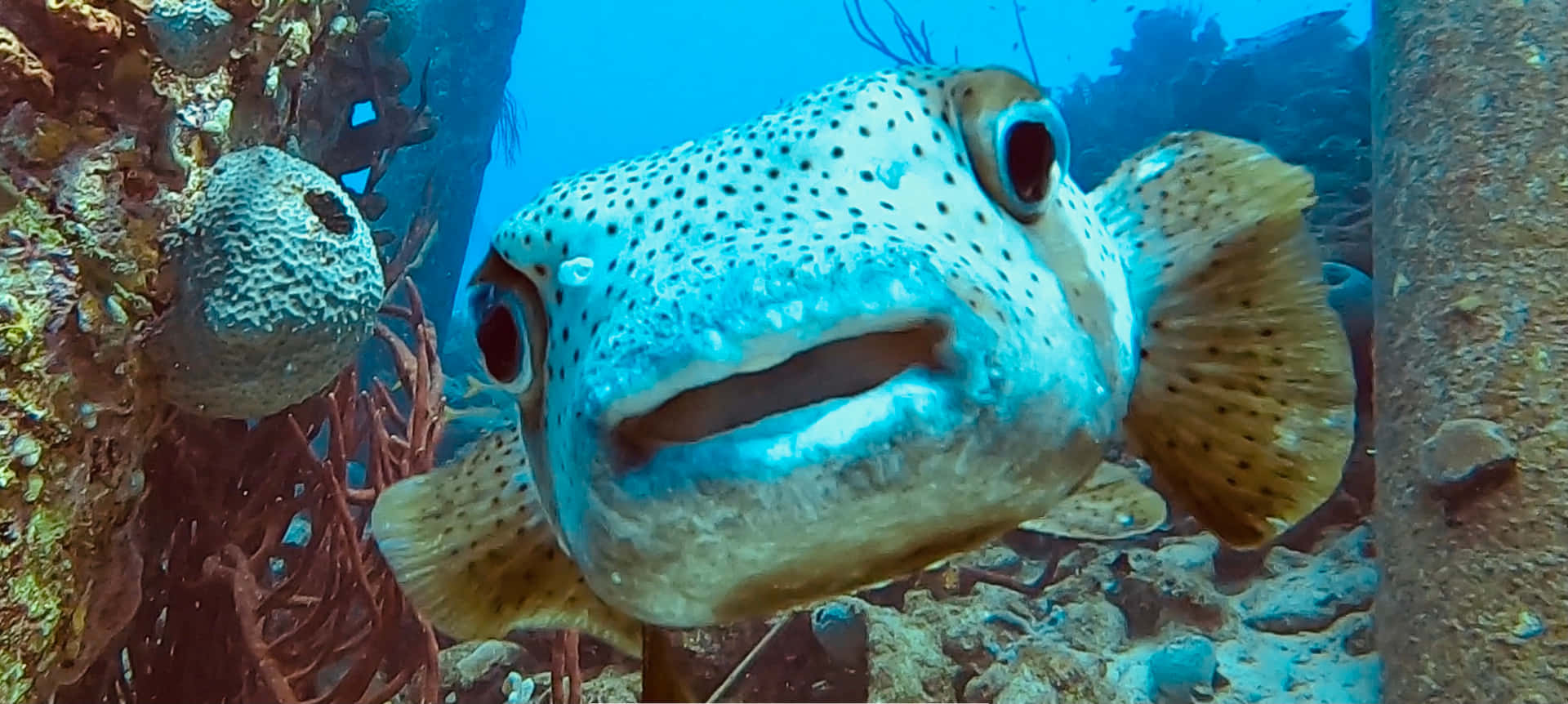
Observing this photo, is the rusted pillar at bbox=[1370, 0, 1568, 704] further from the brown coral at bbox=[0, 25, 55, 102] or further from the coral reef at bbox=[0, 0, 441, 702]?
the brown coral at bbox=[0, 25, 55, 102]

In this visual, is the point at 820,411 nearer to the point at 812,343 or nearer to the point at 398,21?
the point at 812,343

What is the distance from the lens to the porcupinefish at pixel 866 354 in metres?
1.01

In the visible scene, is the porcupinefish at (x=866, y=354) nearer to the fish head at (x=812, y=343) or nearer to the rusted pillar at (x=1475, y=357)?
the fish head at (x=812, y=343)

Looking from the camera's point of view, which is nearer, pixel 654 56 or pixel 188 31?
pixel 188 31

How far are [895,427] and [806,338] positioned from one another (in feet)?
0.42

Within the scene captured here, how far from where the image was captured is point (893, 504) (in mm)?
1055

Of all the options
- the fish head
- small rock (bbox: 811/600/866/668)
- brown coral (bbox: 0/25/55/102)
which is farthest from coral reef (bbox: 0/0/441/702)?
the fish head

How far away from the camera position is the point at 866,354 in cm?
104

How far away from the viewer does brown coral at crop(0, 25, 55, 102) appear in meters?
2.56

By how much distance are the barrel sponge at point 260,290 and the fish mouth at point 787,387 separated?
7.38ft

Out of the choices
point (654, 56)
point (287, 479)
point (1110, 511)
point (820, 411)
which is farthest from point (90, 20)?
point (654, 56)

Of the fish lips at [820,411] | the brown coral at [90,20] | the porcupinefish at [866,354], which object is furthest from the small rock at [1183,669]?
the brown coral at [90,20]

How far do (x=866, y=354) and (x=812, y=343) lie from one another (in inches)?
3.0

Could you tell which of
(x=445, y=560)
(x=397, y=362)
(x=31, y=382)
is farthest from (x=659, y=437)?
(x=397, y=362)
